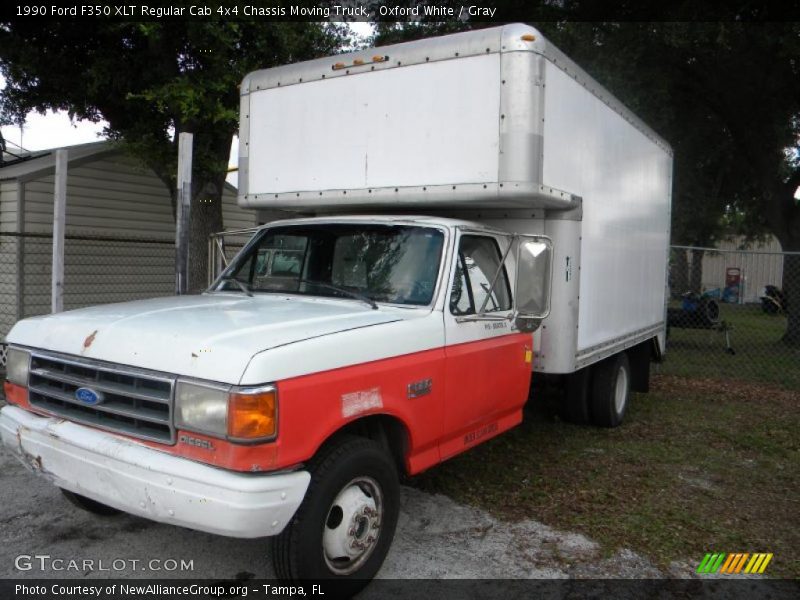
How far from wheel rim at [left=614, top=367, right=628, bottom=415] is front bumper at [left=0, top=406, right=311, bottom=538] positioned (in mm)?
4778

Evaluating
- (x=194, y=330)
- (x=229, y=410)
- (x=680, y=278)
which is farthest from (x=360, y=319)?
(x=680, y=278)

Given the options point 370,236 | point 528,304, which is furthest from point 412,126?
point 528,304

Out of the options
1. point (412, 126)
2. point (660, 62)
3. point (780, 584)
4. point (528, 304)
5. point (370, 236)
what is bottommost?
point (780, 584)

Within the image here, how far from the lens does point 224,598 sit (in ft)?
11.0

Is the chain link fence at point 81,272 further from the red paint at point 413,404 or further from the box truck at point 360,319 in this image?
the red paint at point 413,404

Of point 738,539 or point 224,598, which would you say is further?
point 738,539

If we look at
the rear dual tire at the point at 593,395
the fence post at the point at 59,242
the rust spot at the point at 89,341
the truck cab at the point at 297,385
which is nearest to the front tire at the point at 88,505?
the truck cab at the point at 297,385

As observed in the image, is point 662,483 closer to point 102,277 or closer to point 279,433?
point 279,433

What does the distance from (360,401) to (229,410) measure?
702 millimetres

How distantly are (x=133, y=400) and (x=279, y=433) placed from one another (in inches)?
29.9

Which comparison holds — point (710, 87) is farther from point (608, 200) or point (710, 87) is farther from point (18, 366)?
point (18, 366)

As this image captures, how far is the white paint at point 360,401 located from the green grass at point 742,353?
830 centimetres

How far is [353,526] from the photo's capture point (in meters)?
3.31

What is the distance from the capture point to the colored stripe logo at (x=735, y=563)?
152 inches
